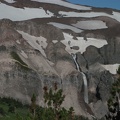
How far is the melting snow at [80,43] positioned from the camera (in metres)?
135

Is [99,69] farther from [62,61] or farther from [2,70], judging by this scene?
[2,70]

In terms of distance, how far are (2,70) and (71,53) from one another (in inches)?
1050

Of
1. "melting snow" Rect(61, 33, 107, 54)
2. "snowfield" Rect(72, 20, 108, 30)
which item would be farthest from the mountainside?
"snowfield" Rect(72, 20, 108, 30)

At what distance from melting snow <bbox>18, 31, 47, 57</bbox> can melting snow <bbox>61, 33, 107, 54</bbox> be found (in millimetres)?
5863

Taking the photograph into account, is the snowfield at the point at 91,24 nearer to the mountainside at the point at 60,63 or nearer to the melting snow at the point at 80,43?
the mountainside at the point at 60,63

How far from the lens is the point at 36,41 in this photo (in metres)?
131

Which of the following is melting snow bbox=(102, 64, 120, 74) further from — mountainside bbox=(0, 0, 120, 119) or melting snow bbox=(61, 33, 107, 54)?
melting snow bbox=(61, 33, 107, 54)

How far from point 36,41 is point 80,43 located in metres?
12.7

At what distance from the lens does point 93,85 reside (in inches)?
4914

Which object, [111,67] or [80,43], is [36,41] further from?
[111,67]

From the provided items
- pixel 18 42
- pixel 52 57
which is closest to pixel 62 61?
pixel 52 57

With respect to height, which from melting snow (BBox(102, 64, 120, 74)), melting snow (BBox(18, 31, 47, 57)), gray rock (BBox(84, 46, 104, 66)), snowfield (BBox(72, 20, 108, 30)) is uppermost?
snowfield (BBox(72, 20, 108, 30))

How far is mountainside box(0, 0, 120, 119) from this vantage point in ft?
361

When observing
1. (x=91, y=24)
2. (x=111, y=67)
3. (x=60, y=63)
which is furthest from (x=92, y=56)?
(x=91, y=24)
